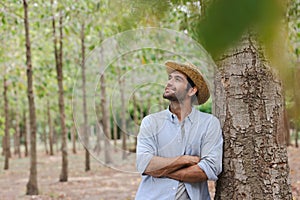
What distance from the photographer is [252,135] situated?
2.55 meters

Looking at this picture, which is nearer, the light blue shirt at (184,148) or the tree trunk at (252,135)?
the light blue shirt at (184,148)

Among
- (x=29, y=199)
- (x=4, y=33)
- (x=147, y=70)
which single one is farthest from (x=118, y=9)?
(x=4, y=33)

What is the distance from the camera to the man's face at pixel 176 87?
6.35 feet

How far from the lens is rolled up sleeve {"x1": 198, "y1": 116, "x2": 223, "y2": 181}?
8.38ft

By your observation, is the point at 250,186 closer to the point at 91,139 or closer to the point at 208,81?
the point at 208,81

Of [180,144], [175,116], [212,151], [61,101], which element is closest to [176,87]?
[175,116]

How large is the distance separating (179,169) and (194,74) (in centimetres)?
86

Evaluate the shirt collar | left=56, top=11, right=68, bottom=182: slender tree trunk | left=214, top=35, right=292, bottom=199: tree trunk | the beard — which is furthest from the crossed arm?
left=56, top=11, right=68, bottom=182: slender tree trunk

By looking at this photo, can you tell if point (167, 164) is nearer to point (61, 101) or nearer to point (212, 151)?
point (212, 151)

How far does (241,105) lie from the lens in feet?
8.29

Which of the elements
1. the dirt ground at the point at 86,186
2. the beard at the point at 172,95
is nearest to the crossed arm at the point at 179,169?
the beard at the point at 172,95

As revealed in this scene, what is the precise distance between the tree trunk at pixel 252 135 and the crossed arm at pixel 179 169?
0.17 m

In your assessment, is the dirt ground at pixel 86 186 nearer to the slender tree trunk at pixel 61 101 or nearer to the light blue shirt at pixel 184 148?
the slender tree trunk at pixel 61 101

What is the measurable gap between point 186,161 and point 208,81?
0.72 m
